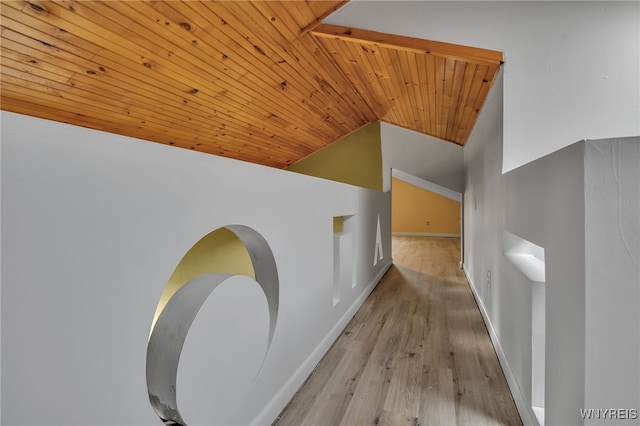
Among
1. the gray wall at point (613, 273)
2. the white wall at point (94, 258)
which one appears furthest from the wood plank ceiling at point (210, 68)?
the gray wall at point (613, 273)

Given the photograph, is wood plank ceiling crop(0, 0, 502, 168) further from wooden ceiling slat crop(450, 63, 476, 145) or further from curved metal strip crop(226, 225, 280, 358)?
curved metal strip crop(226, 225, 280, 358)

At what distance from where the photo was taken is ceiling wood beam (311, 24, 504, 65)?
8.32ft

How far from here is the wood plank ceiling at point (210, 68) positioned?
218 centimetres

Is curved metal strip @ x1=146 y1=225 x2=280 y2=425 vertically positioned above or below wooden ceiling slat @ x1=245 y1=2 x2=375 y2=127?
below

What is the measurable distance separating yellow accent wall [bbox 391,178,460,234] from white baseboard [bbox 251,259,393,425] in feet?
25.7

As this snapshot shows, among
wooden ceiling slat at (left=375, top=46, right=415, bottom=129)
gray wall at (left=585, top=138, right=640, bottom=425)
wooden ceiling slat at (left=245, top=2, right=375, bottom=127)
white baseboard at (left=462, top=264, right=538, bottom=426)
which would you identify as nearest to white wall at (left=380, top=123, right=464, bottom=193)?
wooden ceiling slat at (left=375, top=46, right=415, bottom=129)

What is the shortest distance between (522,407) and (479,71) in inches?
88.6

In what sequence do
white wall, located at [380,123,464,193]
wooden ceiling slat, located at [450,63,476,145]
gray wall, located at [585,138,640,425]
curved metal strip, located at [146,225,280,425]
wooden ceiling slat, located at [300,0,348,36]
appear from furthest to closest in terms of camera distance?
1. white wall, located at [380,123,464,193]
2. wooden ceiling slat, located at [450,63,476,145]
3. wooden ceiling slat, located at [300,0,348,36]
4. curved metal strip, located at [146,225,280,425]
5. gray wall, located at [585,138,640,425]

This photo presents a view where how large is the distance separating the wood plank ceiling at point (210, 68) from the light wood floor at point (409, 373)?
204cm

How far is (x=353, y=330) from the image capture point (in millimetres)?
3010

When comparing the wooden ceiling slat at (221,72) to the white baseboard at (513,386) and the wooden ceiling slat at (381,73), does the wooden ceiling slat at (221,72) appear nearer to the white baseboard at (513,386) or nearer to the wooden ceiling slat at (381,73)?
the wooden ceiling slat at (381,73)

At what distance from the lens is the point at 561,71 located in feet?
8.13

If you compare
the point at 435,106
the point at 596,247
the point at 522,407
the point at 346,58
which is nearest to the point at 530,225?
the point at 596,247

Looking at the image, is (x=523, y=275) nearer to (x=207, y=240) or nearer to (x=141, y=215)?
(x=141, y=215)
